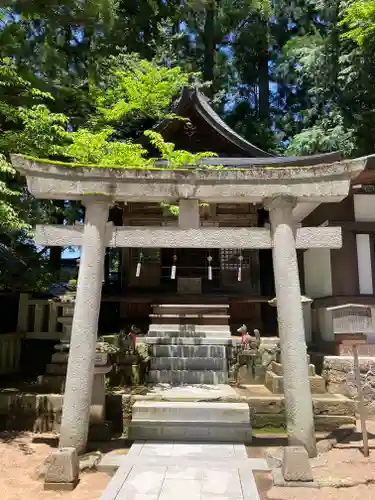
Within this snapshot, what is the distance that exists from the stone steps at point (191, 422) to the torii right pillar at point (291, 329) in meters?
1.22

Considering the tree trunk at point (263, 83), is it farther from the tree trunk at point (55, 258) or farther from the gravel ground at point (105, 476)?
the gravel ground at point (105, 476)

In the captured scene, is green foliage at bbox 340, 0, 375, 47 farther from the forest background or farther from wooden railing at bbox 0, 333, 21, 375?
wooden railing at bbox 0, 333, 21, 375

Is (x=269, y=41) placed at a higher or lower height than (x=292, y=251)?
higher

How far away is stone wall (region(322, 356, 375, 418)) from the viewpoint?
8.95m

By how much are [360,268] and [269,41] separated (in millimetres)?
21232

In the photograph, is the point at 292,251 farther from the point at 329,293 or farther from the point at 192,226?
the point at 329,293

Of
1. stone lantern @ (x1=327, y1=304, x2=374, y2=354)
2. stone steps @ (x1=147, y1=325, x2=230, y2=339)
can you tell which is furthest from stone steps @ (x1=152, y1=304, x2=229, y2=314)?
stone lantern @ (x1=327, y1=304, x2=374, y2=354)

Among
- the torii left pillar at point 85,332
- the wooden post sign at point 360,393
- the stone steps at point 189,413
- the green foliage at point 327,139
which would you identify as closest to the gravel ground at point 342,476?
the wooden post sign at point 360,393

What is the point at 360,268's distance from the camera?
10.3m

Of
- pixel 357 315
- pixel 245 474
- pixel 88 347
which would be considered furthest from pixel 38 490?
pixel 357 315

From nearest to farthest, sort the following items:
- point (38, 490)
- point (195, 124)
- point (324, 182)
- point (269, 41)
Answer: point (38, 490) < point (324, 182) < point (195, 124) < point (269, 41)

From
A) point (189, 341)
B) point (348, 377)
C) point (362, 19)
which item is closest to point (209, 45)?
point (362, 19)

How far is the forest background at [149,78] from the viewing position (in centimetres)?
924

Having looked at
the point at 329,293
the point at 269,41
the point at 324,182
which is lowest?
the point at 329,293
